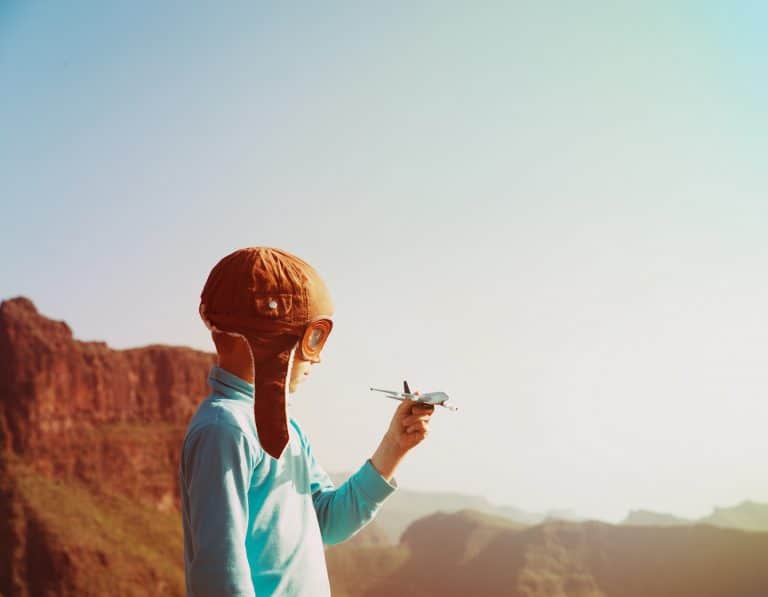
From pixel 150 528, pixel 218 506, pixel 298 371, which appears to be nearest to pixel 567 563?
pixel 150 528

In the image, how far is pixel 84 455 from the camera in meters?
73.4

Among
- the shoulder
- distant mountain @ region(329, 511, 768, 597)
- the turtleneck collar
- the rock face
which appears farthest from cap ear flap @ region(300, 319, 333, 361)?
distant mountain @ region(329, 511, 768, 597)

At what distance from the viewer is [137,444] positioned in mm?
77500

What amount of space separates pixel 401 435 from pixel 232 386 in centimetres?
74

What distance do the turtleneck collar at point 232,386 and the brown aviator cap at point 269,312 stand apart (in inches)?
5.8

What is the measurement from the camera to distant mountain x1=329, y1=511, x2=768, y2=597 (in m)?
73.6

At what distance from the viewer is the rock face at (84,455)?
216 ft

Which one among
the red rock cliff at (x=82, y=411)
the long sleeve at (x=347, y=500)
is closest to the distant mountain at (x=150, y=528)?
the red rock cliff at (x=82, y=411)

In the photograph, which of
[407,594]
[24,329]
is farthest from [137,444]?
[407,594]

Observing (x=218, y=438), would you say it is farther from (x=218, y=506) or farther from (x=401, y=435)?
(x=401, y=435)

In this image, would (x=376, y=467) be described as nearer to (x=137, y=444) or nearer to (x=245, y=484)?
(x=245, y=484)

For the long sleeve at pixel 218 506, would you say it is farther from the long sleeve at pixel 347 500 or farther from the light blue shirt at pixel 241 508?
the long sleeve at pixel 347 500

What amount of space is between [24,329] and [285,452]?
8039 cm

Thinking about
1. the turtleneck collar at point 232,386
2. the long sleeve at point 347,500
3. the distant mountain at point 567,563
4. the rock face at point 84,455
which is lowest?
the distant mountain at point 567,563
